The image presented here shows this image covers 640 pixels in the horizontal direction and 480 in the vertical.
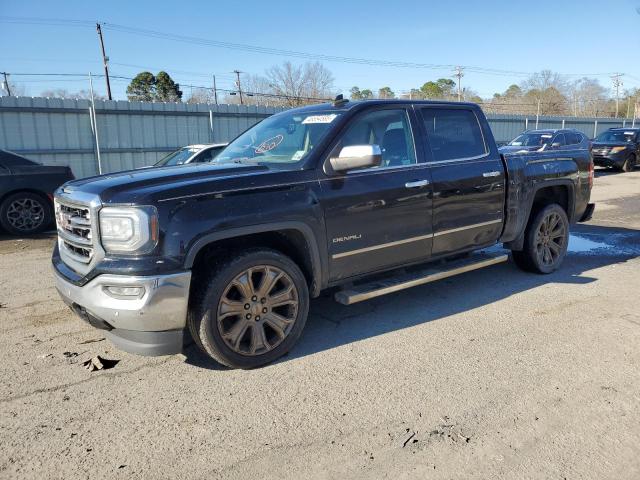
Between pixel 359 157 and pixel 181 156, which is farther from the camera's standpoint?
pixel 181 156

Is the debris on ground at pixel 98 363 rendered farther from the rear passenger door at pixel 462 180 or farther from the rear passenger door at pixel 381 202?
the rear passenger door at pixel 462 180

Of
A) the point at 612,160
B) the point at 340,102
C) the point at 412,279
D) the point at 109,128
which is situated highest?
the point at 109,128

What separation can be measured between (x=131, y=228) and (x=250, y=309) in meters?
0.98

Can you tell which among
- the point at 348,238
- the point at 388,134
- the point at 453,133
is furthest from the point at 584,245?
the point at 348,238

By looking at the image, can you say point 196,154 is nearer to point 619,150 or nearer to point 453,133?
point 453,133

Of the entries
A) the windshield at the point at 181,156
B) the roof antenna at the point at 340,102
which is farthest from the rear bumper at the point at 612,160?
the roof antenna at the point at 340,102

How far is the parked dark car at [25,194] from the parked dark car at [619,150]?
1882 cm

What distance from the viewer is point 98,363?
368 cm

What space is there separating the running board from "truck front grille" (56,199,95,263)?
6.21 feet

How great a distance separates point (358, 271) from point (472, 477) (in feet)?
6.44

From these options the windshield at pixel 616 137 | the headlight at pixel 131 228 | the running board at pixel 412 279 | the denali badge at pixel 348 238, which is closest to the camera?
the headlight at pixel 131 228

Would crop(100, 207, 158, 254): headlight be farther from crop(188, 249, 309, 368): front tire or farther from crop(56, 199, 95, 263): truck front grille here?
crop(188, 249, 309, 368): front tire

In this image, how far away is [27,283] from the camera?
579cm

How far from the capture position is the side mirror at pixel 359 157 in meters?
3.75
